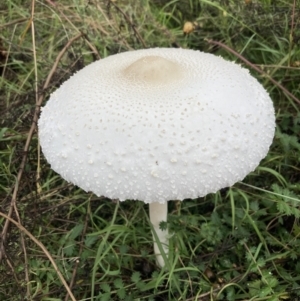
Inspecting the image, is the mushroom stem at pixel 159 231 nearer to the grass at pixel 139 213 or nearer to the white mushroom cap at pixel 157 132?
the grass at pixel 139 213

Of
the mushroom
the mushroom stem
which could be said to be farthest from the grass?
the mushroom

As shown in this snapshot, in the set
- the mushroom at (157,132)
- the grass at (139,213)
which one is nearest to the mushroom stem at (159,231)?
the grass at (139,213)

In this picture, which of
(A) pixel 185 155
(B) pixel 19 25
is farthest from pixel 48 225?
(B) pixel 19 25

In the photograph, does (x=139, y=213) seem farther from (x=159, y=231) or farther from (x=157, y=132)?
(x=157, y=132)

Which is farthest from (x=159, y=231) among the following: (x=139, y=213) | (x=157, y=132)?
(x=157, y=132)

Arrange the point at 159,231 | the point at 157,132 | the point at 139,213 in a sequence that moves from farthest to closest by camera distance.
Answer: the point at 139,213 → the point at 159,231 → the point at 157,132

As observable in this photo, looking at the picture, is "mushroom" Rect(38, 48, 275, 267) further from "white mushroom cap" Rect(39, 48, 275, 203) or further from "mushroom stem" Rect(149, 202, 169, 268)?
"mushroom stem" Rect(149, 202, 169, 268)
